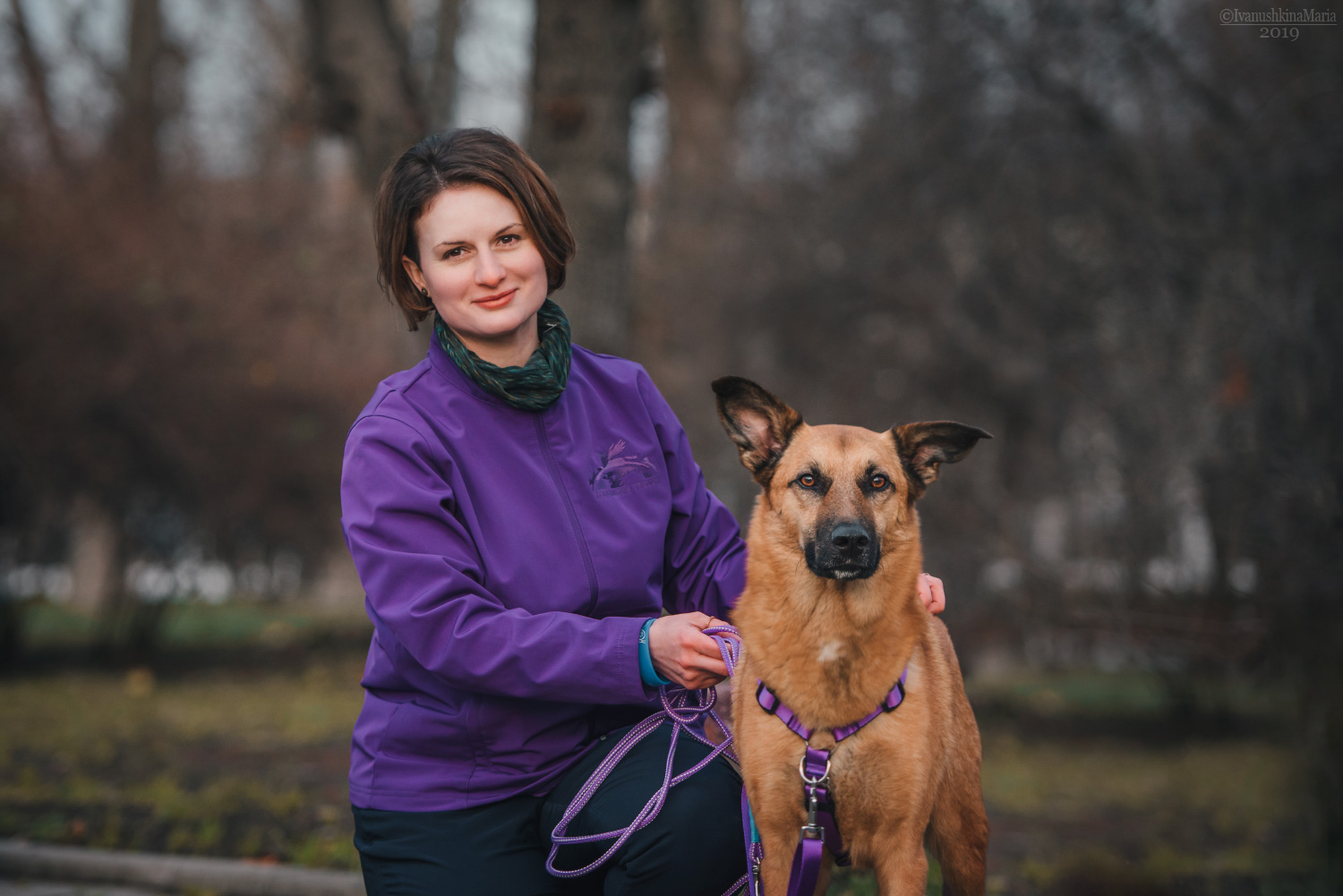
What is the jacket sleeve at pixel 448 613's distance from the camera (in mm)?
2416

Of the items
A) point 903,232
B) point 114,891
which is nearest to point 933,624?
point 114,891

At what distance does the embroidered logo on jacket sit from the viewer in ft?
9.20

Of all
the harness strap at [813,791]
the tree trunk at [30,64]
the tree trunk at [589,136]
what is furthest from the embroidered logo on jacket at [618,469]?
the tree trunk at [30,64]

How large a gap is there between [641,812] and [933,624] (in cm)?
109

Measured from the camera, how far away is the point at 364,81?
7020 millimetres

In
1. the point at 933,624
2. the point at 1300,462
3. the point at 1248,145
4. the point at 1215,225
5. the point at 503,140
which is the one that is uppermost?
the point at 1248,145

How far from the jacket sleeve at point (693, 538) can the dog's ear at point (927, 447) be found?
55 centimetres

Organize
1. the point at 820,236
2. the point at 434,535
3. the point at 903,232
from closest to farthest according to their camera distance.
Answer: the point at 434,535, the point at 903,232, the point at 820,236

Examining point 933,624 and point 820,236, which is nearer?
point 933,624

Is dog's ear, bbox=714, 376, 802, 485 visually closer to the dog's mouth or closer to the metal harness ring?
the dog's mouth

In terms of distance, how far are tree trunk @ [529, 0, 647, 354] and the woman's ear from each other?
2.74m

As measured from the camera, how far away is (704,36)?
14.8 metres

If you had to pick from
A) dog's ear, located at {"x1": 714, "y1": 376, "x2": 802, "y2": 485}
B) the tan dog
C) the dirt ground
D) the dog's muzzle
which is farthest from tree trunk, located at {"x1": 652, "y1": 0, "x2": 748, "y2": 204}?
the dog's muzzle

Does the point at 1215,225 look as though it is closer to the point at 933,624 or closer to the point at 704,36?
the point at 933,624
